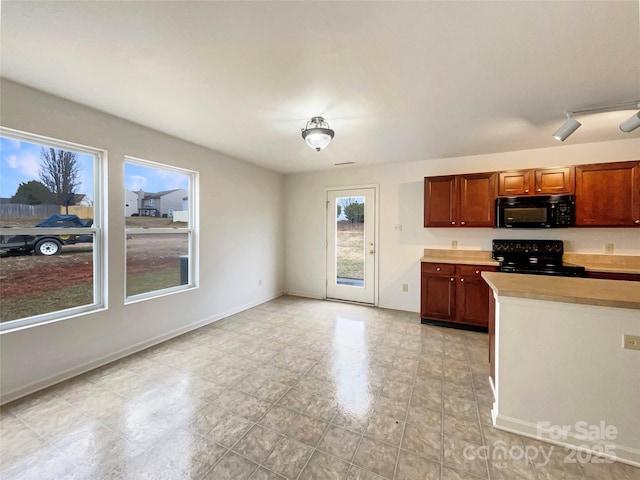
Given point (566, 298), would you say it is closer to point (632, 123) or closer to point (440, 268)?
point (632, 123)

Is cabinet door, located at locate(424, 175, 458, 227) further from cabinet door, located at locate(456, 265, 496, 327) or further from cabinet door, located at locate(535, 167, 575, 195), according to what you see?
cabinet door, located at locate(535, 167, 575, 195)

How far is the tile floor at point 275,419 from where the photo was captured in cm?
150

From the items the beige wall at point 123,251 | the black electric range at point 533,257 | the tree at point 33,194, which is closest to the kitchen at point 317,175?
the beige wall at point 123,251

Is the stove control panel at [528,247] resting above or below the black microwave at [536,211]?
below

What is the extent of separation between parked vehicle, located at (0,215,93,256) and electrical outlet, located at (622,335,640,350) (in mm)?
4319

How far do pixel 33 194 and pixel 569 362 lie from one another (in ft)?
14.2

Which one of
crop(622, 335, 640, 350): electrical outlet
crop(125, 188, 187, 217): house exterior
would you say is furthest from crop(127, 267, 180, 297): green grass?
crop(622, 335, 640, 350): electrical outlet

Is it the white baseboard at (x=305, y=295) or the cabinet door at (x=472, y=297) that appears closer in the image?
the cabinet door at (x=472, y=297)

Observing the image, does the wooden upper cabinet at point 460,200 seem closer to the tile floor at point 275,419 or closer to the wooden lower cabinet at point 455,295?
the wooden lower cabinet at point 455,295

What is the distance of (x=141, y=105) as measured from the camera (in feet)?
7.98

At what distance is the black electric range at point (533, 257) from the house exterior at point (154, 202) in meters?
4.37

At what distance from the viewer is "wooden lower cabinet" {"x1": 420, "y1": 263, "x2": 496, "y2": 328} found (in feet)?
11.4

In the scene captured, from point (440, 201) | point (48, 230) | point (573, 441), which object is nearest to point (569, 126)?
point (440, 201)

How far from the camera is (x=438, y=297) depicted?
12.3ft
